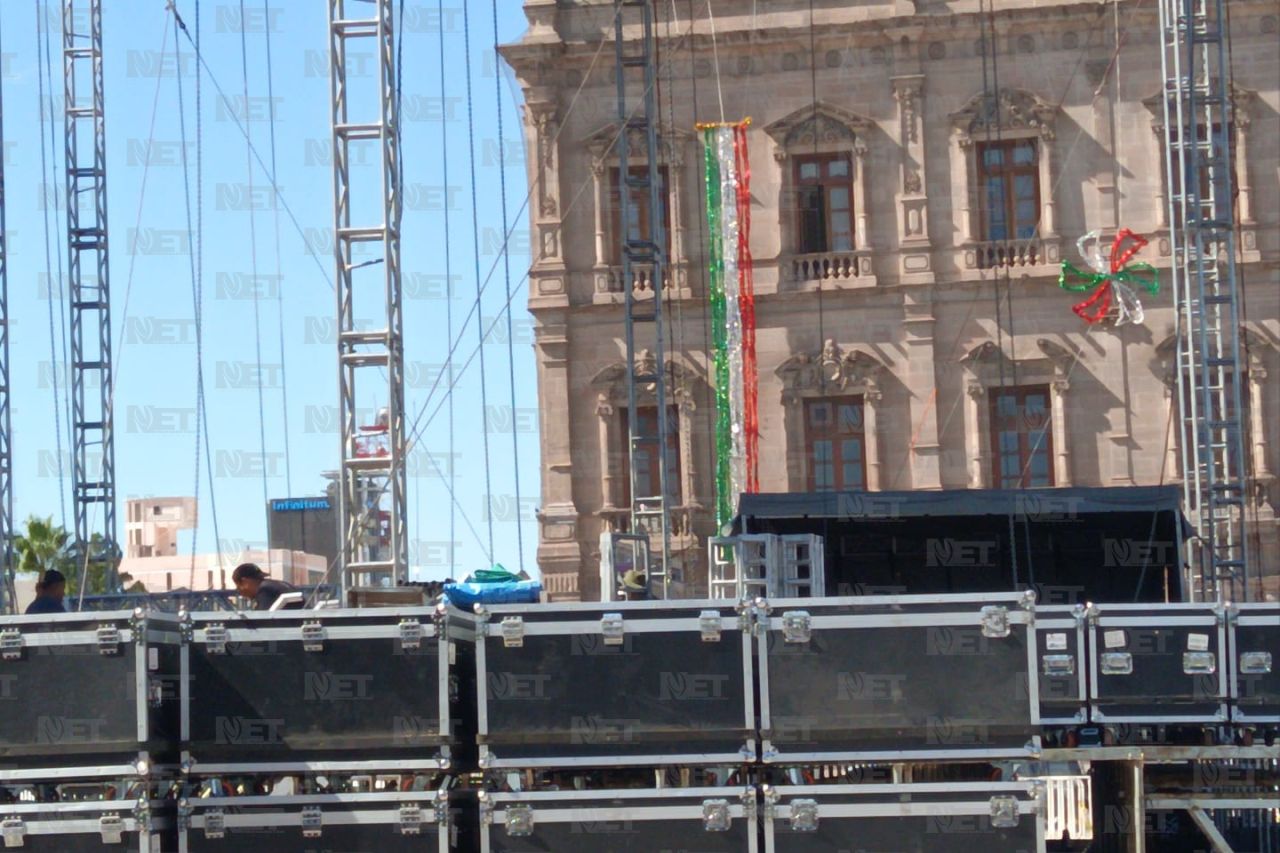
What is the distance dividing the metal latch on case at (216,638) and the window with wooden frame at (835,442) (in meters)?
21.6

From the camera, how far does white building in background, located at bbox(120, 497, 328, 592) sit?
1448 inches

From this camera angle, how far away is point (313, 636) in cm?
860

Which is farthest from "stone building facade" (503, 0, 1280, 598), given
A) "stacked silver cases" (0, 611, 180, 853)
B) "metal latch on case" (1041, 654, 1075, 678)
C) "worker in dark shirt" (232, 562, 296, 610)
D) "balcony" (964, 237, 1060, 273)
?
"stacked silver cases" (0, 611, 180, 853)

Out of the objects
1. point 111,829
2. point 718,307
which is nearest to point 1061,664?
point 111,829

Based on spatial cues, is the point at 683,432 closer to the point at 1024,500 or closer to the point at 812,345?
the point at 812,345

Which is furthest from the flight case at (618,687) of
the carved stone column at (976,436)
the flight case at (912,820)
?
the carved stone column at (976,436)

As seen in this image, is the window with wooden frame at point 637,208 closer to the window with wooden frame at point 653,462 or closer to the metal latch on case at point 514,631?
the window with wooden frame at point 653,462

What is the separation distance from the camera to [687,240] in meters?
30.5

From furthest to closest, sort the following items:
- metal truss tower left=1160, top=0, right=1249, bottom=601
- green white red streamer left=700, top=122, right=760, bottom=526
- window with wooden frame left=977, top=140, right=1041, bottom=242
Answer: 1. window with wooden frame left=977, top=140, right=1041, bottom=242
2. green white red streamer left=700, top=122, right=760, bottom=526
3. metal truss tower left=1160, top=0, right=1249, bottom=601

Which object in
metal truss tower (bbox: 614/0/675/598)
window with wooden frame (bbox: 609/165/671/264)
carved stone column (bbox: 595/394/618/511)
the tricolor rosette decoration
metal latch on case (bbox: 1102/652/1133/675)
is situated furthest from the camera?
window with wooden frame (bbox: 609/165/671/264)

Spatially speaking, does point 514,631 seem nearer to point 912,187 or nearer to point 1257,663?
point 1257,663

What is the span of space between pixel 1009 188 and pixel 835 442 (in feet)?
15.3

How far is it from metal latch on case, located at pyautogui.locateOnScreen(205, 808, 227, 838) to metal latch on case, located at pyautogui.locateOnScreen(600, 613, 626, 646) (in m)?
1.82

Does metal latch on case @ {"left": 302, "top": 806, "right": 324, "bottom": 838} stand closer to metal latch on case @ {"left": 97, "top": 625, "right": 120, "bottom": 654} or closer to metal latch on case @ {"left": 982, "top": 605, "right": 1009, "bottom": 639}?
metal latch on case @ {"left": 97, "top": 625, "right": 120, "bottom": 654}
